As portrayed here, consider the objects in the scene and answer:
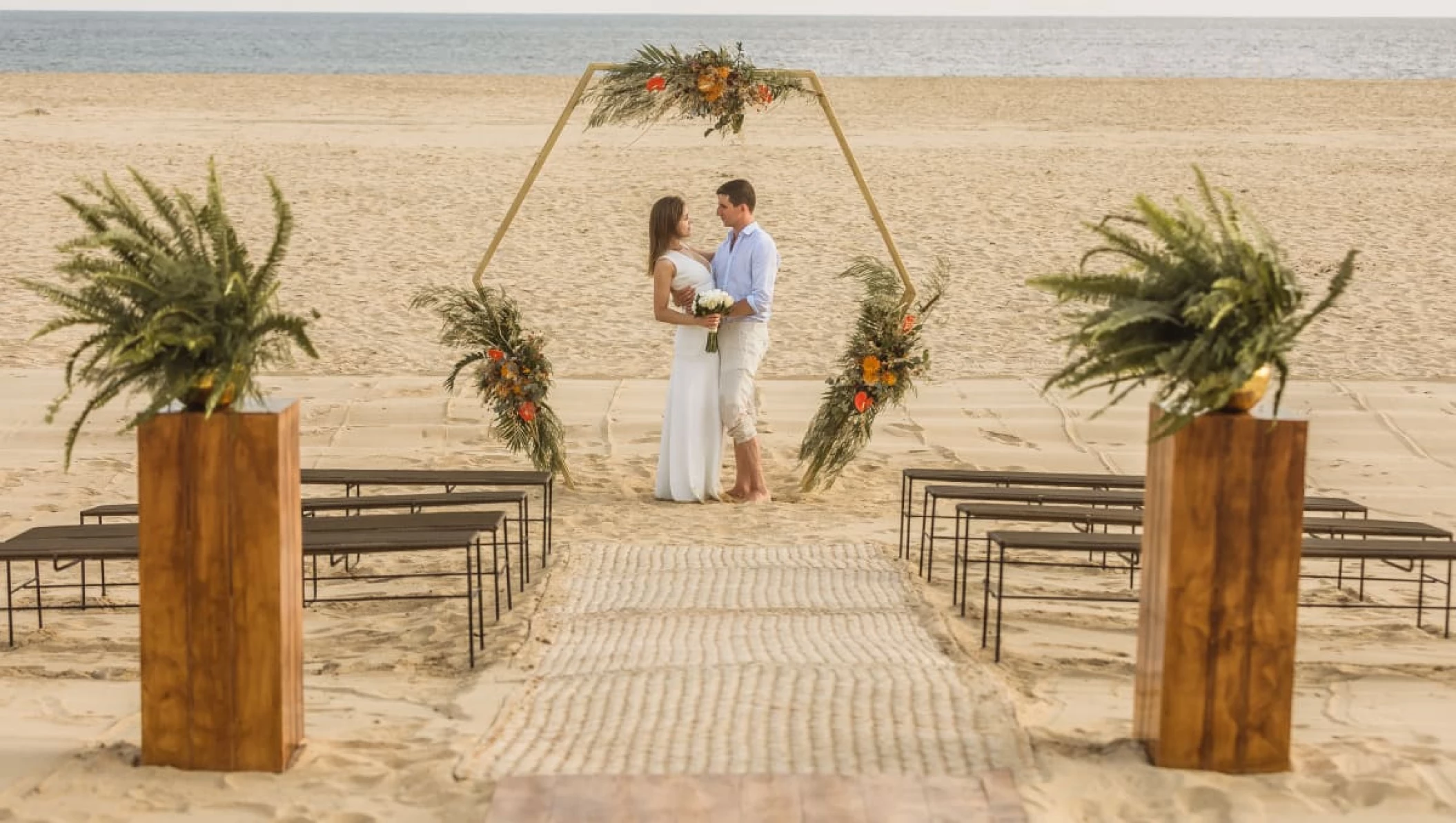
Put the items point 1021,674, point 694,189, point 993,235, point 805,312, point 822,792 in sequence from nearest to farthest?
1. point 822,792
2. point 1021,674
3. point 805,312
4. point 993,235
5. point 694,189

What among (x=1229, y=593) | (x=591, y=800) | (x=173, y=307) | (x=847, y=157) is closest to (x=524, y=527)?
(x=847, y=157)

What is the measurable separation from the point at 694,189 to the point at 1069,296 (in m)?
16.4

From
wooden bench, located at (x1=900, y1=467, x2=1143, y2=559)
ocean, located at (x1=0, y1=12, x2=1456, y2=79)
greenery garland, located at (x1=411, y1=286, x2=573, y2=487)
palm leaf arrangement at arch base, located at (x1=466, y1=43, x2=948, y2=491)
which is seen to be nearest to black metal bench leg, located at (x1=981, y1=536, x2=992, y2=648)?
wooden bench, located at (x1=900, y1=467, x2=1143, y2=559)

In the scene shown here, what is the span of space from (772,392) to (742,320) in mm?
2831

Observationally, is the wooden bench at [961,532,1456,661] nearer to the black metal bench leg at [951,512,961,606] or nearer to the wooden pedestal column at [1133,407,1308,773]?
the black metal bench leg at [951,512,961,606]

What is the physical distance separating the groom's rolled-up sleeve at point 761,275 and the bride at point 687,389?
0.24 meters

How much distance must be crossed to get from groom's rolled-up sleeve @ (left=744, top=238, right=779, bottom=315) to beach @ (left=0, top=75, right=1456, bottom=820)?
100cm

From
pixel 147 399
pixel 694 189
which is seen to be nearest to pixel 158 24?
pixel 694 189

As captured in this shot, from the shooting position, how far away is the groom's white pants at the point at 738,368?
28.7 feet

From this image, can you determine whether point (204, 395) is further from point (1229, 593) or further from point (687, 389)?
point (687, 389)

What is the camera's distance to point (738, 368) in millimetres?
8766

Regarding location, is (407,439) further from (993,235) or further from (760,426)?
(993,235)

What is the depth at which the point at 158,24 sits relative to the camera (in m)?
149

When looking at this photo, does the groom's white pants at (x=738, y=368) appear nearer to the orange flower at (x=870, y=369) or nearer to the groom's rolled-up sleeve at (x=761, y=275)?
the groom's rolled-up sleeve at (x=761, y=275)
